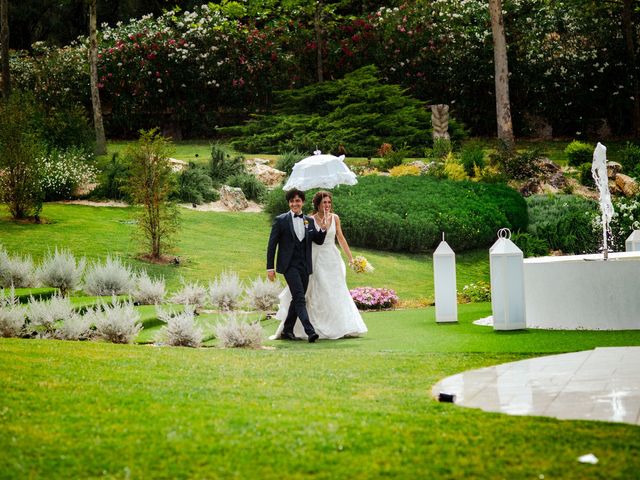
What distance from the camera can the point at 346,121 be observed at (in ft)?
94.6

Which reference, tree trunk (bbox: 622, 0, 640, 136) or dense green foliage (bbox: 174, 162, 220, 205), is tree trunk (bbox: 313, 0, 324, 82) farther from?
dense green foliage (bbox: 174, 162, 220, 205)

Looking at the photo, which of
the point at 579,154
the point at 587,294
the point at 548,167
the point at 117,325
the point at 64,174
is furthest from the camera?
the point at 579,154

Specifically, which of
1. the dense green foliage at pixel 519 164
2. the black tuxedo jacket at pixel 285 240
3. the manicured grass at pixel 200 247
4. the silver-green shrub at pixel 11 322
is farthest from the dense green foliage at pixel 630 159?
the silver-green shrub at pixel 11 322

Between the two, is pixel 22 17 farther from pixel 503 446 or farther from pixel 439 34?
pixel 503 446

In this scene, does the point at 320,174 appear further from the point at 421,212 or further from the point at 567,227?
the point at 567,227

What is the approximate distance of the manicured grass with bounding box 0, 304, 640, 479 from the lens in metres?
5.63

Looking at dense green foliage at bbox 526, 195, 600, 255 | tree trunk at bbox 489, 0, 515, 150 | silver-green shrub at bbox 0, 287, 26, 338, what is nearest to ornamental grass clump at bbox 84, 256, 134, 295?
silver-green shrub at bbox 0, 287, 26, 338

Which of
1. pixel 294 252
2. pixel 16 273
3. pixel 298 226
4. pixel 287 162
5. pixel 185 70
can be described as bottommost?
pixel 16 273

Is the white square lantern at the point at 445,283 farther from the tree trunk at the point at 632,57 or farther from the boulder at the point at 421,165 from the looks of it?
the tree trunk at the point at 632,57

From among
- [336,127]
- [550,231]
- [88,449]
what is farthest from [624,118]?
[88,449]

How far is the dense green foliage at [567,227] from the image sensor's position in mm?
20333

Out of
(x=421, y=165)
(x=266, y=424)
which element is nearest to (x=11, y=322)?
(x=266, y=424)

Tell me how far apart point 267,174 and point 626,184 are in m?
8.51

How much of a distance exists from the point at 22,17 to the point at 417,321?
30463 millimetres
